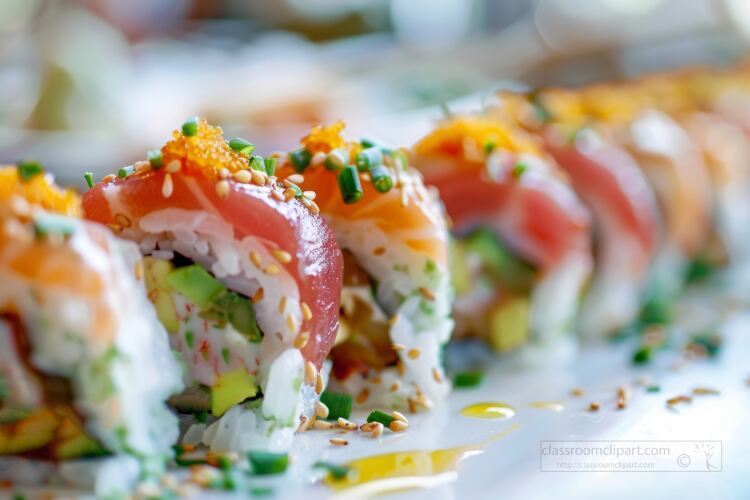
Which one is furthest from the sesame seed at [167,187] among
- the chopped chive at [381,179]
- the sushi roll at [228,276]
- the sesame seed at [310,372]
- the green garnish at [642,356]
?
the green garnish at [642,356]

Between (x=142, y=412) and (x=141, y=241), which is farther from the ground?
(x=141, y=241)

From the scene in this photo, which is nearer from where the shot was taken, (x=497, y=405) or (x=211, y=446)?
(x=211, y=446)

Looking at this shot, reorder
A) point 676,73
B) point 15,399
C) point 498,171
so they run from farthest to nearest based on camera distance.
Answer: point 676,73 → point 498,171 → point 15,399

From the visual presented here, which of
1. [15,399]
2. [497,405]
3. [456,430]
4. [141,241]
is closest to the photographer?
[15,399]

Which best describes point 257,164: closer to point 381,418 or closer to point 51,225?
Answer: point 51,225

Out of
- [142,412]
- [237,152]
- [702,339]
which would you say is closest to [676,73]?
[702,339]

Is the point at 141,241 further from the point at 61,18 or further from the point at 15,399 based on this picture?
the point at 61,18

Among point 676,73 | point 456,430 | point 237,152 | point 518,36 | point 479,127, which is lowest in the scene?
point 456,430
